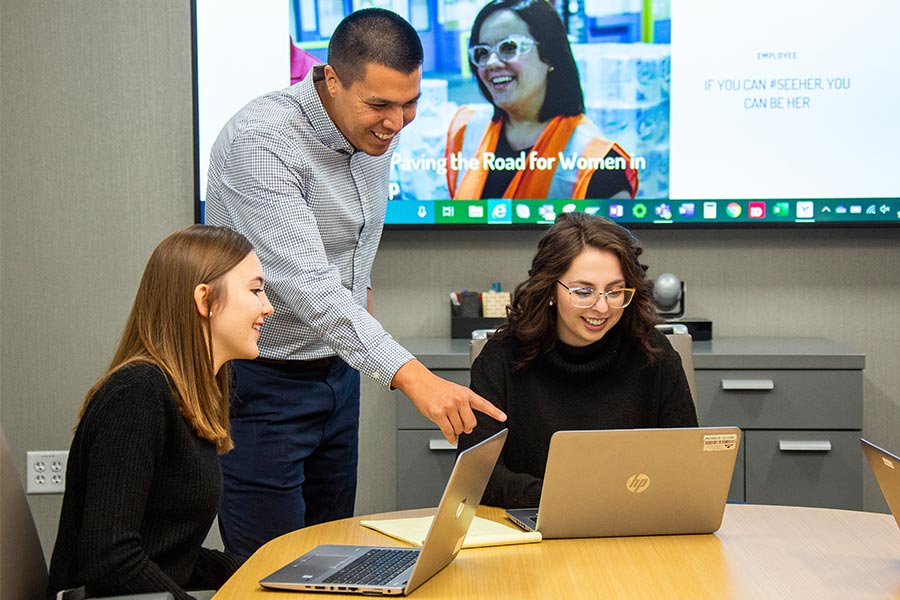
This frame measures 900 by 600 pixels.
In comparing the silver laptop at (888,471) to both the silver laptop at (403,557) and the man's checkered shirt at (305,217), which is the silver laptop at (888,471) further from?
the man's checkered shirt at (305,217)

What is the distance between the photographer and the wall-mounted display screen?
11.0ft

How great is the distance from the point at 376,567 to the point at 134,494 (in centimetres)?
40

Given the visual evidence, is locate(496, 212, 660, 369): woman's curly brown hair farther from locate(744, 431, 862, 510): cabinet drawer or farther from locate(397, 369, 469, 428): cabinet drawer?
locate(744, 431, 862, 510): cabinet drawer

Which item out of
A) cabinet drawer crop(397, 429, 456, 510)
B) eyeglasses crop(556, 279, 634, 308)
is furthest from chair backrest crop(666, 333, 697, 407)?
cabinet drawer crop(397, 429, 456, 510)

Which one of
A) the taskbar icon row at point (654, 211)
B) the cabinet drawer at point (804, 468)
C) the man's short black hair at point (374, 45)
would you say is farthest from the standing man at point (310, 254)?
the cabinet drawer at point (804, 468)

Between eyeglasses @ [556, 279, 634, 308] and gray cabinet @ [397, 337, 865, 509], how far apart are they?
96 centimetres

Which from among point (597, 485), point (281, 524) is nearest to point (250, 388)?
point (281, 524)

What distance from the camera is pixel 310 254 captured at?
1998 mm

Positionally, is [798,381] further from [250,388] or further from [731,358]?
[250,388]

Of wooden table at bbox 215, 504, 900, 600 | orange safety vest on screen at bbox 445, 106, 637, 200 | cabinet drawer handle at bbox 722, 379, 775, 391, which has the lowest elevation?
wooden table at bbox 215, 504, 900, 600

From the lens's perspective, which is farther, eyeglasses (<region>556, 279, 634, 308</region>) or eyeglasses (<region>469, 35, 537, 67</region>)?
eyeglasses (<region>469, 35, 537, 67</region>)

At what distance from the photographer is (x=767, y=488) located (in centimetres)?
309

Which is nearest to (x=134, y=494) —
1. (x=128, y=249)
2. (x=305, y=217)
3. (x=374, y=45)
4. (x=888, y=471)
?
(x=305, y=217)

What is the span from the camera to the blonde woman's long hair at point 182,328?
172 cm
